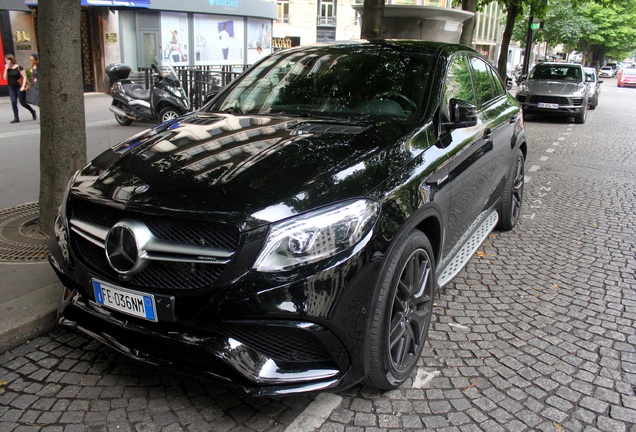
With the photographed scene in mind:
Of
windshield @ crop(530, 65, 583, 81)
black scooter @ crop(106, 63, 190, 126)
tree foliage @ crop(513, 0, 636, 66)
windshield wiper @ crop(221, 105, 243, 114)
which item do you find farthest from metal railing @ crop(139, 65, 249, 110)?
tree foliage @ crop(513, 0, 636, 66)

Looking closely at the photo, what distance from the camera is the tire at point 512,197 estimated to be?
17.6ft

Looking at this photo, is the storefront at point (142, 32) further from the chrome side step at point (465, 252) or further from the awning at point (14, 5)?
the chrome side step at point (465, 252)

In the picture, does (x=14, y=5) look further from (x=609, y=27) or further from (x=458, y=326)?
(x=609, y=27)

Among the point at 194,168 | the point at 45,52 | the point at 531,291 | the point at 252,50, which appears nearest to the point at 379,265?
the point at 194,168

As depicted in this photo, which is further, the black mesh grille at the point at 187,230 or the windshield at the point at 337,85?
the windshield at the point at 337,85

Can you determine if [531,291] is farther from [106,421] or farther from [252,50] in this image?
[252,50]

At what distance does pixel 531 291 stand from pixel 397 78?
1.96m

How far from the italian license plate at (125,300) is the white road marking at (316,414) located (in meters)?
0.83

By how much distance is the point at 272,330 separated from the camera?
2.29m

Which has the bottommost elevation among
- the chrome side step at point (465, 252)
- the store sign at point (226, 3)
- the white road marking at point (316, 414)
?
the white road marking at point (316, 414)

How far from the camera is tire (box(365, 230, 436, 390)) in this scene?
2508 mm

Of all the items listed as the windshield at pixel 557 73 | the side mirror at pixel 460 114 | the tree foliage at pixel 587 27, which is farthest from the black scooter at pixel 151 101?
the tree foliage at pixel 587 27

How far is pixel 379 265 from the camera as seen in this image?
246cm

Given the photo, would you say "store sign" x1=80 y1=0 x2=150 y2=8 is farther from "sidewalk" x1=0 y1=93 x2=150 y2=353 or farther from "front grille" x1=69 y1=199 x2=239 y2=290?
"front grille" x1=69 y1=199 x2=239 y2=290
